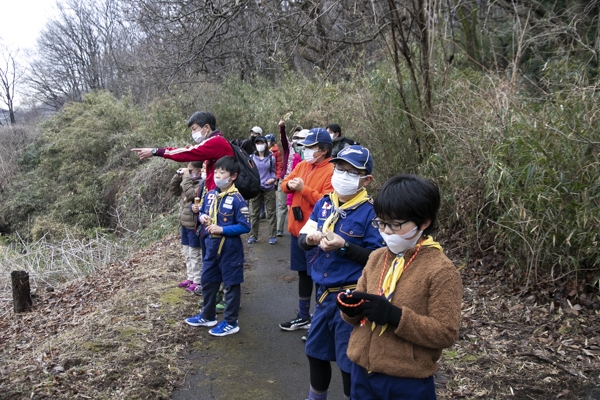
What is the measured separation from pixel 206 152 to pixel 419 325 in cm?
349

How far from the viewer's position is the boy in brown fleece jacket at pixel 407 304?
7.00ft

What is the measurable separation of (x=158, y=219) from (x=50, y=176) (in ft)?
33.9

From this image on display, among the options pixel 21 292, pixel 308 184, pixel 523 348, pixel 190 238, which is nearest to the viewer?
pixel 523 348

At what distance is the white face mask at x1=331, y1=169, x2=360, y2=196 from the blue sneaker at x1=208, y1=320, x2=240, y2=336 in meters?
2.46

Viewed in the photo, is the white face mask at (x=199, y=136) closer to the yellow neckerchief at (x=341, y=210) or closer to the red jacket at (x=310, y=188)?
the red jacket at (x=310, y=188)

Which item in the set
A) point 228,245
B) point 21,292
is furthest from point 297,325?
point 21,292

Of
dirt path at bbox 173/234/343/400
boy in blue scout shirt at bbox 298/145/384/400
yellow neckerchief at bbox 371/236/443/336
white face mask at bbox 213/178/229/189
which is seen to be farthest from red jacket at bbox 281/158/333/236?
yellow neckerchief at bbox 371/236/443/336

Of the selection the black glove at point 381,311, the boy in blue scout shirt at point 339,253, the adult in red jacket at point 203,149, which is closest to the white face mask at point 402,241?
the black glove at point 381,311

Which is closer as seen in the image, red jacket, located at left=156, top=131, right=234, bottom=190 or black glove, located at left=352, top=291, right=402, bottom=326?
black glove, located at left=352, top=291, right=402, bottom=326

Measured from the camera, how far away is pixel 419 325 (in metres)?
2.12

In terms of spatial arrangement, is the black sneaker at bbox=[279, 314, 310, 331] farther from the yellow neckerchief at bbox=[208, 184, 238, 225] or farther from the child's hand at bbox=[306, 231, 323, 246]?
the child's hand at bbox=[306, 231, 323, 246]

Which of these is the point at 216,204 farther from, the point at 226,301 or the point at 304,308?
the point at 304,308

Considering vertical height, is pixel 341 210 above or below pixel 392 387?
above

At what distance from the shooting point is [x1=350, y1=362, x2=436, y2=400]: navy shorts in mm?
2238
